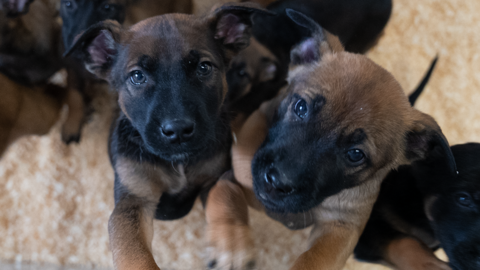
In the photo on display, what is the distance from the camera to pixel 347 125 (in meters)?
1.82

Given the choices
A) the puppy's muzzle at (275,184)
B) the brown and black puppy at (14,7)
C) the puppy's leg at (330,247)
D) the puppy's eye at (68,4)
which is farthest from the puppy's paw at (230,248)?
the brown and black puppy at (14,7)

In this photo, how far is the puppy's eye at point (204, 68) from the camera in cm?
210

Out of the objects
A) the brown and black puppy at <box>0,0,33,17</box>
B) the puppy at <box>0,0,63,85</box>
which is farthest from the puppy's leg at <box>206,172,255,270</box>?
the brown and black puppy at <box>0,0,33,17</box>

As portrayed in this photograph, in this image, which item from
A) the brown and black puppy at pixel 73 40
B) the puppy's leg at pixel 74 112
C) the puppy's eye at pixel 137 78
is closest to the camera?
the puppy's eye at pixel 137 78

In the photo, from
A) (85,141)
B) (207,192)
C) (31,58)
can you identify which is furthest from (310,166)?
(31,58)

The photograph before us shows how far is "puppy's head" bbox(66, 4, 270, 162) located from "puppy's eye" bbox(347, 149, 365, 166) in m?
0.84

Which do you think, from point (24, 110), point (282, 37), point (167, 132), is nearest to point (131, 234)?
point (167, 132)

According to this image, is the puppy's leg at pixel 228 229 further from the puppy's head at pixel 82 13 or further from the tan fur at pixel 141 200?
the puppy's head at pixel 82 13

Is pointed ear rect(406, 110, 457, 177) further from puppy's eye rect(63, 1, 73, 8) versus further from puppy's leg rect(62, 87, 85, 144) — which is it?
puppy's leg rect(62, 87, 85, 144)

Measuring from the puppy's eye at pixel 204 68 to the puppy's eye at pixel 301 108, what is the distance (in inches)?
23.3

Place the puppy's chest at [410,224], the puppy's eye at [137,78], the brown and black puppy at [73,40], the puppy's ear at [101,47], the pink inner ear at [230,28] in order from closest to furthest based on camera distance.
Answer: the puppy's eye at [137,78] < the puppy's ear at [101,47] < the pink inner ear at [230,28] < the puppy's chest at [410,224] < the brown and black puppy at [73,40]

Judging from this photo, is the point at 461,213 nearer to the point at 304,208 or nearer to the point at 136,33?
the point at 304,208

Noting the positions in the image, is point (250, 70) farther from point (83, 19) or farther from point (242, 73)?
point (83, 19)

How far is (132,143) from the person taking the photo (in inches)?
94.1
